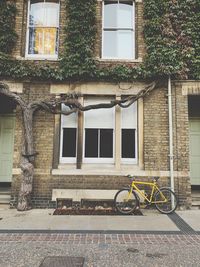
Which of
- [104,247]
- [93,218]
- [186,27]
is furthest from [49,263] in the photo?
[186,27]

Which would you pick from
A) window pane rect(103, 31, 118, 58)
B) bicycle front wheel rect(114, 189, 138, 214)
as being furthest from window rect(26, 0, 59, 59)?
bicycle front wheel rect(114, 189, 138, 214)

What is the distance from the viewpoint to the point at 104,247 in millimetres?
4883

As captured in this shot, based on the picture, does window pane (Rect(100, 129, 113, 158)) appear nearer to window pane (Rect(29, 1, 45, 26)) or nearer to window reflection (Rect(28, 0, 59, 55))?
window reflection (Rect(28, 0, 59, 55))

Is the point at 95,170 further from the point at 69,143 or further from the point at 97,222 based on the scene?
the point at 97,222

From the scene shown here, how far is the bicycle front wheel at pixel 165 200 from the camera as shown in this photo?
24.9 feet

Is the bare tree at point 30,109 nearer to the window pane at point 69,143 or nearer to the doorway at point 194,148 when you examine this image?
the window pane at point 69,143

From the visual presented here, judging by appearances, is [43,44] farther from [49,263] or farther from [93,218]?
[49,263]

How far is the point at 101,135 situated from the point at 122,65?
97.3 inches

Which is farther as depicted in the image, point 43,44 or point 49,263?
point 43,44

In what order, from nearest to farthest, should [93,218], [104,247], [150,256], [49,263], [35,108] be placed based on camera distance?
[49,263]
[150,256]
[104,247]
[93,218]
[35,108]

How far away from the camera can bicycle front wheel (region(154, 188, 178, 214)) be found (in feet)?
24.9

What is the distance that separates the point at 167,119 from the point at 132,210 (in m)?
3.21

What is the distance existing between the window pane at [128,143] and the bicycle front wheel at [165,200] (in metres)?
1.56

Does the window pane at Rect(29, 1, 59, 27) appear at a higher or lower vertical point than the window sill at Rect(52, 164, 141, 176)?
higher
